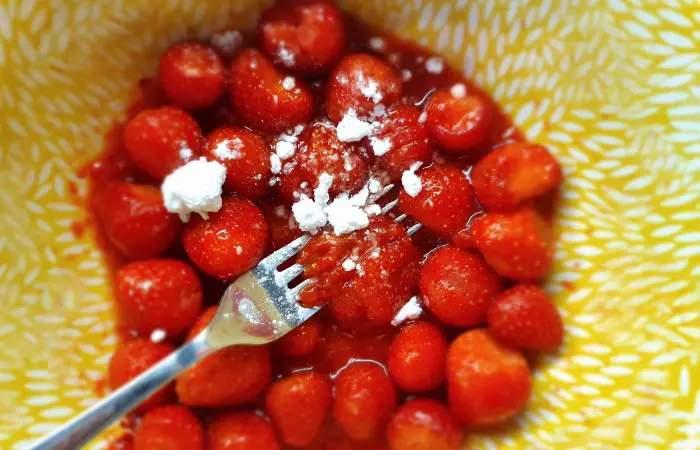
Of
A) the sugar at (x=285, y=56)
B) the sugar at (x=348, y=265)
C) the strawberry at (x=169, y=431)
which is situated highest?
the sugar at (x=285, y=56)

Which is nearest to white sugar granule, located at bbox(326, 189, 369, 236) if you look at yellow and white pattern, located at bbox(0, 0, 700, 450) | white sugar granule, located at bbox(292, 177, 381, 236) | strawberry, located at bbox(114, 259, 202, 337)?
white sugar granule, located at bbox(292, 177, 381, 236)

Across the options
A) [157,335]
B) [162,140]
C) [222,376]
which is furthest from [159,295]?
[162,140]

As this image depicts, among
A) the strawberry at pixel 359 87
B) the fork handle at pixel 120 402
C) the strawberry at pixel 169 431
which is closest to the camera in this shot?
the fork handle at pixel 120 402

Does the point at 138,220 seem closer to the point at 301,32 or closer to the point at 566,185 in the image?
the point at 301,32

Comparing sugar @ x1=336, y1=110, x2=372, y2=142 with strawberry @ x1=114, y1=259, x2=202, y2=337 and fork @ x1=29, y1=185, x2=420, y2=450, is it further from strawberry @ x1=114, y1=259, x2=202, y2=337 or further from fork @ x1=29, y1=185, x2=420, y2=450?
strawberry @ x1=114, y1=259, x2=202, y2=337

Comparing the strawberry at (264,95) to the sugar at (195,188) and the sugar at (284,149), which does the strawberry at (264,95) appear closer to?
the sugar at (284,149)

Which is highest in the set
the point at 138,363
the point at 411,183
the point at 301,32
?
the point at 301,32

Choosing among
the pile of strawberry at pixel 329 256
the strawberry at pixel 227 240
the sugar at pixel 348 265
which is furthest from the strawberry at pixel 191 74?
the sugar at pixel 348 265
